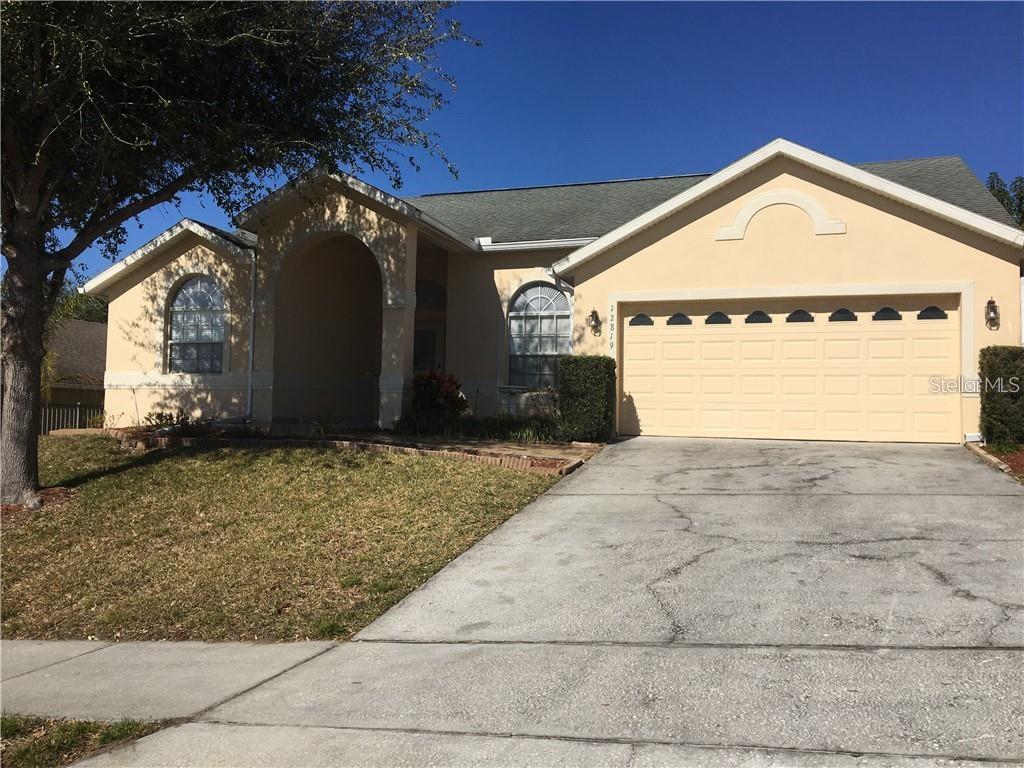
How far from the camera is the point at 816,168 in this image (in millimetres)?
12617

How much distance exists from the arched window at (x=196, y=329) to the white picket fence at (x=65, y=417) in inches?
110

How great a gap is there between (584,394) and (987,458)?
5.62 m

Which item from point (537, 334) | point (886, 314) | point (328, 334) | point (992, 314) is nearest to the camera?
point (992, 314)

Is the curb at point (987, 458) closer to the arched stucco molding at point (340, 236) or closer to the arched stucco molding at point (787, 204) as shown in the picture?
the arched stucco molding at point (787, 204)

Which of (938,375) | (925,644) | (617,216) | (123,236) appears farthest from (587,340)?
(925,644)

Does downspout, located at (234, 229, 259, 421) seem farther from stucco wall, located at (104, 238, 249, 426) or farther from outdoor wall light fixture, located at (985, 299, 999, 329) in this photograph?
outdoor wall light fixture, located at (985, 299, 999, 329)

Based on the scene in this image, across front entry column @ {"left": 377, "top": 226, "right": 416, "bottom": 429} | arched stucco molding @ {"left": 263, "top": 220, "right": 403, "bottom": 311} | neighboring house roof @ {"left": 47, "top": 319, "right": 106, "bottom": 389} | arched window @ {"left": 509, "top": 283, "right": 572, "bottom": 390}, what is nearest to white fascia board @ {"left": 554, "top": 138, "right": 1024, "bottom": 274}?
arched window @ {"left": 509, "top": 283, "right": 572, "bottom": 390}

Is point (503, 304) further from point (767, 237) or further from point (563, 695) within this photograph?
point (563, 695)

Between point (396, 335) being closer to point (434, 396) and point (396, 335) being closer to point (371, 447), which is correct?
point (434, 396)

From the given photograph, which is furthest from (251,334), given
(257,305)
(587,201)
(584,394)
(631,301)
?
(587,201)

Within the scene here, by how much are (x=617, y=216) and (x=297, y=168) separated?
704cm

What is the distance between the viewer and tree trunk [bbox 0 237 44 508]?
33.0 ft

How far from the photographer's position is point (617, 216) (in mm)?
16500

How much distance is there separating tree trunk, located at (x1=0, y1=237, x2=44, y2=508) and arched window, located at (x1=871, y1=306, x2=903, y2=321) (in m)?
12.3
